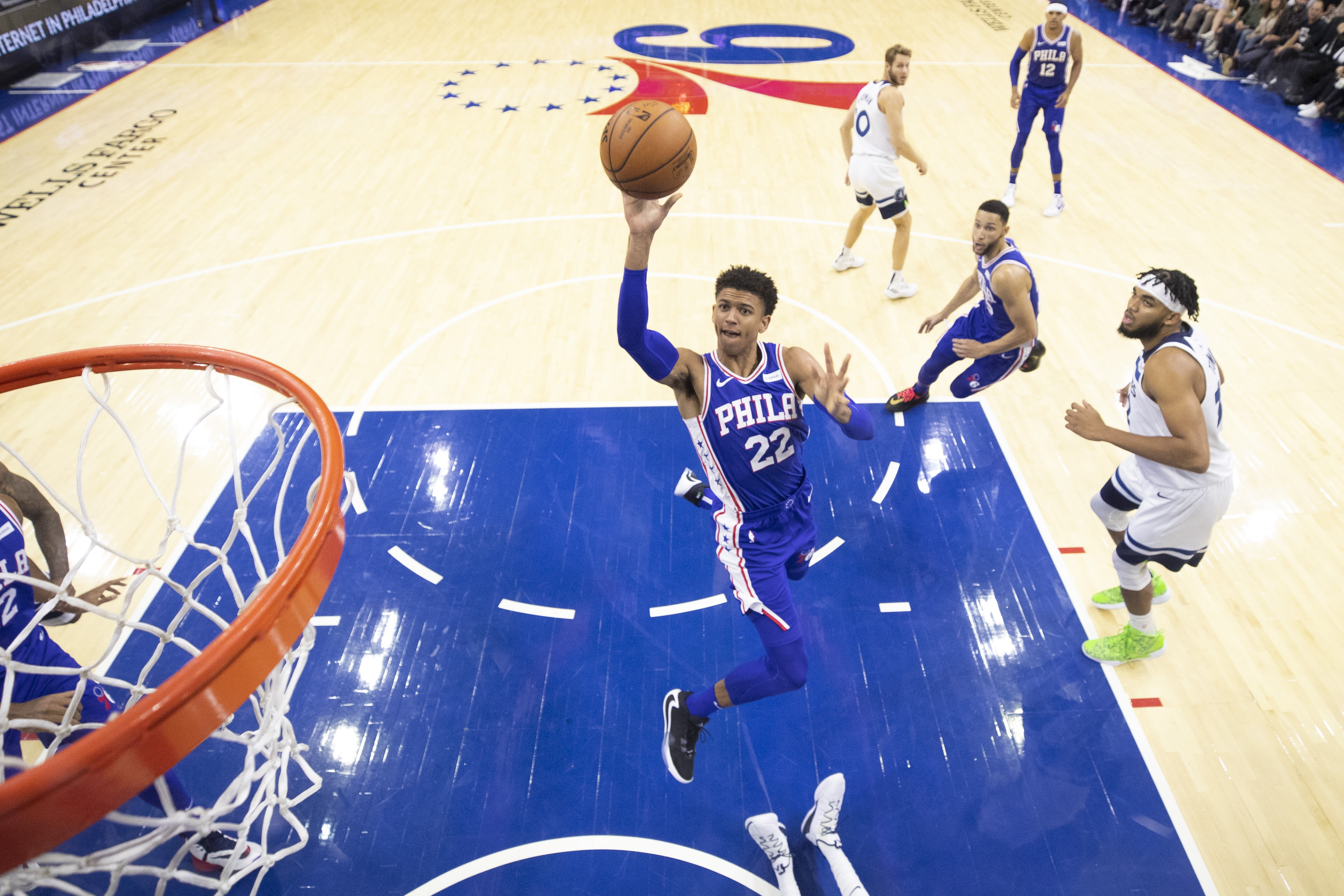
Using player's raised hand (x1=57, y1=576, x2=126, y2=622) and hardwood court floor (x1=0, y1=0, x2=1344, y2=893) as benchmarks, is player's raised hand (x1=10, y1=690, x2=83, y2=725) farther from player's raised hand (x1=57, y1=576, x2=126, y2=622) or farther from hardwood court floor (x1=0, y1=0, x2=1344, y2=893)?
hardwood court floor (x1=0, y1=0, x2=1344, y2=893)

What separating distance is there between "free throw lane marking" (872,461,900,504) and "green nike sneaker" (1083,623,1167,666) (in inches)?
55.4

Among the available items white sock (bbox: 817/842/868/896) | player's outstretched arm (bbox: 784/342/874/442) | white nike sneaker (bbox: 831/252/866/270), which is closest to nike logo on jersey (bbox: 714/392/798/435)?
player's outstretched arm (bbox: 784/342/874/442)

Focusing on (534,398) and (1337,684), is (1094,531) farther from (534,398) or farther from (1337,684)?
(534,398)

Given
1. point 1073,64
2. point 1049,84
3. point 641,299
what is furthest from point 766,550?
point 1049,84

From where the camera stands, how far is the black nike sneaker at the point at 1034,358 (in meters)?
5.12

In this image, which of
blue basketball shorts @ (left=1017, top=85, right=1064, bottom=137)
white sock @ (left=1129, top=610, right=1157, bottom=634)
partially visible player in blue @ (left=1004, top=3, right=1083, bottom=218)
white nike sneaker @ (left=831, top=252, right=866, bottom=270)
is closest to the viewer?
white sock @ (left=1129, top=610, right=1157, bottom=634)

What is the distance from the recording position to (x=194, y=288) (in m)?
7.04

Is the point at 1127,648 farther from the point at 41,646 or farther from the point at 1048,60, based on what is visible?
the point at 1048,60

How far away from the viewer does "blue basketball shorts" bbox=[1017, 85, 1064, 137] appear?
308 inches

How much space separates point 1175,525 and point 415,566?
381 cm

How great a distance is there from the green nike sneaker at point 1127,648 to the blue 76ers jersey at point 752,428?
193 cm

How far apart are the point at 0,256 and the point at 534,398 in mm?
5767

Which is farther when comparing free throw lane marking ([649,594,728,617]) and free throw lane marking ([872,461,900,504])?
free throw lane marking ([872,461,900,504])

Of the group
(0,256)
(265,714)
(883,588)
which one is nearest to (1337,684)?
(883,588)
